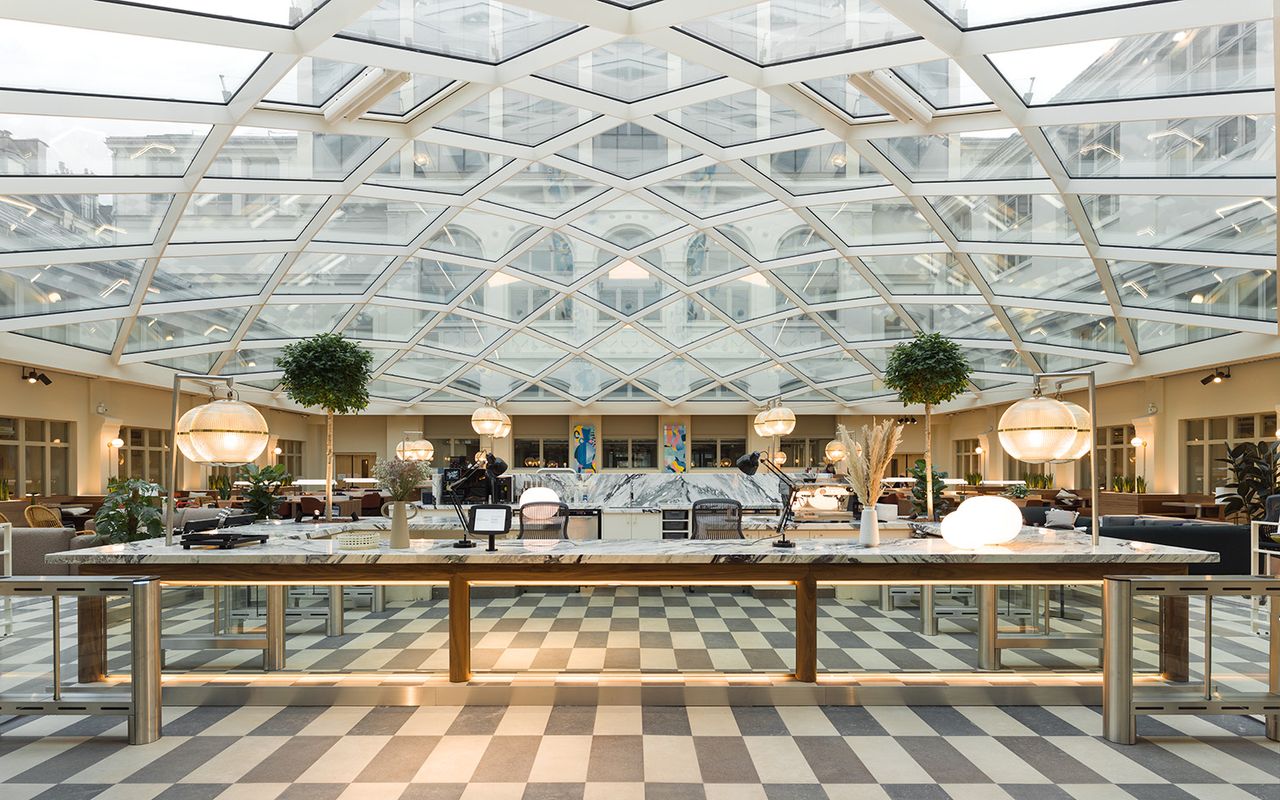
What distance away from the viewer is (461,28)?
8.30 metres

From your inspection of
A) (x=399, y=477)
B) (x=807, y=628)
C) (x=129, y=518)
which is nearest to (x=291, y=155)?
(x=129, y=518)

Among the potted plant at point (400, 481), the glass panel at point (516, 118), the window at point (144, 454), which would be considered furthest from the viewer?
the window at point (144, 454)

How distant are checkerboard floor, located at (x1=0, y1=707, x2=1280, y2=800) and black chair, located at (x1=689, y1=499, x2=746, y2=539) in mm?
2614

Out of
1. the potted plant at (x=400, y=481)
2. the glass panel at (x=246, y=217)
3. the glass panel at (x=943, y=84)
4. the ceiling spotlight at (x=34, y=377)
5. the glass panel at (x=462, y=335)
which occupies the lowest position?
the potted plant at (x=400, y=481)

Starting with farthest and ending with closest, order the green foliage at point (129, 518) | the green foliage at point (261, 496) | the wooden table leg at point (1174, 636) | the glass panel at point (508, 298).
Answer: the glass panel at point (508, 298) < the green foliage at point (129, 518) < the green foliage at point (261, 496) < the wooden table leg at point (1174, 636)

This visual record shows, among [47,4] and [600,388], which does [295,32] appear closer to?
[47,4]

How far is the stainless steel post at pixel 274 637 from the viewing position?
214 inches

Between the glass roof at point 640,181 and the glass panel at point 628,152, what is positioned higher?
the glass panel at point 628,152

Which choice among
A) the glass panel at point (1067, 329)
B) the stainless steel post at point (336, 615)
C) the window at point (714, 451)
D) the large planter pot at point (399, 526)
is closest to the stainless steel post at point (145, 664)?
the stainless steel post at point (336, 615)

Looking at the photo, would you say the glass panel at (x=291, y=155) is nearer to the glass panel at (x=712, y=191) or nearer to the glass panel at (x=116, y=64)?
the glass panel at (x=116, y=64)

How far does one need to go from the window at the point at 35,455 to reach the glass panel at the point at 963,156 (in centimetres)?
1656

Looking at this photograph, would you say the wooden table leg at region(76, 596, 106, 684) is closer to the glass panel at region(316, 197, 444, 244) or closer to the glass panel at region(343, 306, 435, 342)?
the glass panel at region(316, 197, 444, 244)

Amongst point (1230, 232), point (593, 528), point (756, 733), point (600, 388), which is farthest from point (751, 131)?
point (600, 388)

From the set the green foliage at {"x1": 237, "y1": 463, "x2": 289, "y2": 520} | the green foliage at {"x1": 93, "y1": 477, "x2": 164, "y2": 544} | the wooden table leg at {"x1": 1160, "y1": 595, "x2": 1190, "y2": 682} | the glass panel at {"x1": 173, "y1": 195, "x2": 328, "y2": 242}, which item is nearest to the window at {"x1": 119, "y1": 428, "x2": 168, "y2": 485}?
A: the glass panel at {"x1": 173, "y1": 195, "x2": 328, "y2": 242}
